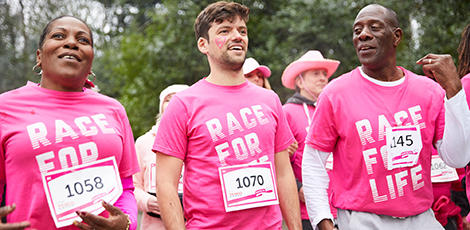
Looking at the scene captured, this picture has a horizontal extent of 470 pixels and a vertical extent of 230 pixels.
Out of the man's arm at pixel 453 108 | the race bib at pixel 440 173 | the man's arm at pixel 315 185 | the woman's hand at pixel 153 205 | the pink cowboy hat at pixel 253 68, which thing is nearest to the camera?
the man's arm at pixel 453 108

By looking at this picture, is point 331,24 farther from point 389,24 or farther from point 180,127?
point 180,127

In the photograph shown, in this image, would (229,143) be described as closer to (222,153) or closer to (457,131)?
(222,153)

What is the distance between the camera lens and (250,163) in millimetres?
3172

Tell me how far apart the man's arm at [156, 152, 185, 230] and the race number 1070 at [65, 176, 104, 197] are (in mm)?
454

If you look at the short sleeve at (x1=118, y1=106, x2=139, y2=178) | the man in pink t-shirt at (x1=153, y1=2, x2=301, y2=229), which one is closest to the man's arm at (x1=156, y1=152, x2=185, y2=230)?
the man in pink t-shirt at (x1=153, y1=2, x2=301, y2=229)

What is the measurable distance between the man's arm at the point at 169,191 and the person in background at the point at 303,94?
7.00ft

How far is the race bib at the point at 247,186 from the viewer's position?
3.08 metres

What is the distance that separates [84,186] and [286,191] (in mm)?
1373

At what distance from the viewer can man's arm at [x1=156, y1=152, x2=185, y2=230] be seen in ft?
10.1

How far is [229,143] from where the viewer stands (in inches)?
124

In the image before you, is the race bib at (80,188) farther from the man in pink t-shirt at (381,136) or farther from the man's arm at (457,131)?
the man's arm at (457,131)

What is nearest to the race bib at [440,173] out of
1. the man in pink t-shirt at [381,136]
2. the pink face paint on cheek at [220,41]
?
the man in pink t-shirt at [381,136]

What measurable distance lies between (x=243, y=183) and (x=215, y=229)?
330 mm

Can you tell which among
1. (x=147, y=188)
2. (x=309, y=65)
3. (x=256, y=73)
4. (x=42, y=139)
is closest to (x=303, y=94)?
(x=309, y=65)
